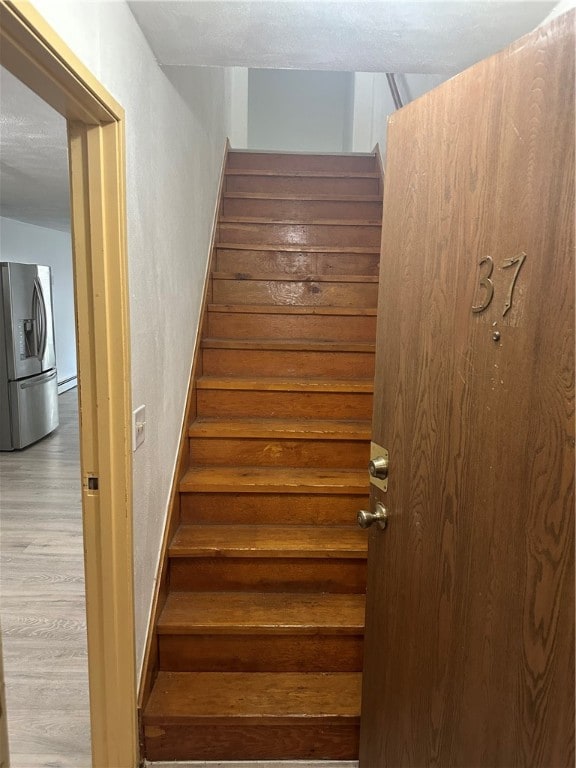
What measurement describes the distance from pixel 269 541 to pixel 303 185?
8.03ft

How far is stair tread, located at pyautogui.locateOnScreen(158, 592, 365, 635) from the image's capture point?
168 cm

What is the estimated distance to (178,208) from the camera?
6.27 feet

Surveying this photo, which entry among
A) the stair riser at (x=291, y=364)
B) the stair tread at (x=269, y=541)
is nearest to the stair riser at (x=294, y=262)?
the stair riser at (x=291, y=364)

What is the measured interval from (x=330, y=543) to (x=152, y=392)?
889 mm

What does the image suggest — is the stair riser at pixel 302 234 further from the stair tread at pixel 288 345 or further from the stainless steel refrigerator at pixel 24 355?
the stainless steel refrigerator at pixel 24 355

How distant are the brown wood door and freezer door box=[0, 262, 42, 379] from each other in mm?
3875

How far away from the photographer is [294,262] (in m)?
2.92

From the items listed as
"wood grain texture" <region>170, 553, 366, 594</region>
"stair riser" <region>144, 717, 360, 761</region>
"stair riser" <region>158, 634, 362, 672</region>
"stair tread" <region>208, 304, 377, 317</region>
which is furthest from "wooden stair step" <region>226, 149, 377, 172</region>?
"stair riser" <region>144, 717, 360, 761</region>

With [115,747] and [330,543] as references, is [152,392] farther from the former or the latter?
[115,747]

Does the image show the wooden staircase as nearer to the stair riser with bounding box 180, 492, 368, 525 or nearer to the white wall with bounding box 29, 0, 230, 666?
the stair riser with bounding box 180, 492, 368, 525

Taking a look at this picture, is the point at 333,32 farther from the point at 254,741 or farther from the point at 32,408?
the point at 32,408

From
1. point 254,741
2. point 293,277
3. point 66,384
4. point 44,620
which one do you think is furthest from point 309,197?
point 66,384

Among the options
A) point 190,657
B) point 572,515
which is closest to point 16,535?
point 190,657

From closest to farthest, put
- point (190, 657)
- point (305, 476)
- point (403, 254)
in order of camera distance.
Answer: point (403, 254)
point (190, 657)
point (305, 476)
